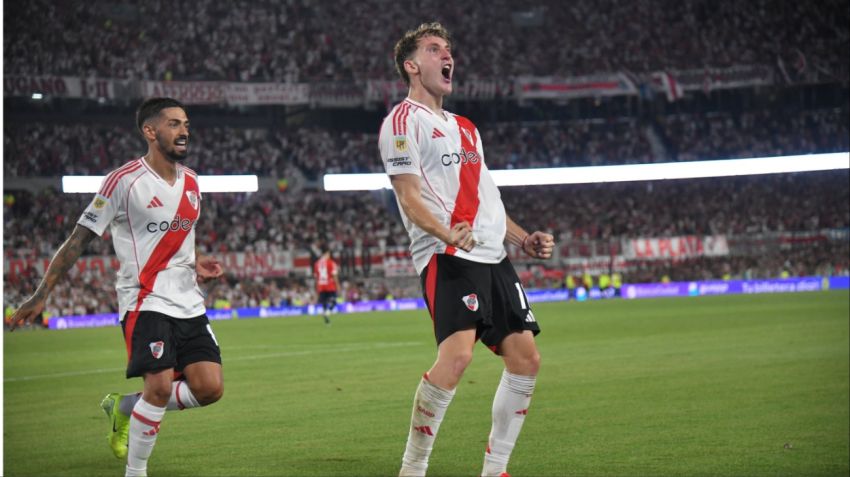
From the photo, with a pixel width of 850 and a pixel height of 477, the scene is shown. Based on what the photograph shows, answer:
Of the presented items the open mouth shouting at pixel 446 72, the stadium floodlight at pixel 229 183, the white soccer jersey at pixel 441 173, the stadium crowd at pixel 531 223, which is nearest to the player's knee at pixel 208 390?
the white soccer jersey at pixel 441 173

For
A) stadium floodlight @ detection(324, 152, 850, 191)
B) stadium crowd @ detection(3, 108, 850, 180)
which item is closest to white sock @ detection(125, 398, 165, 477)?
stadium crowd @ detection(3, 108, 850, 180)

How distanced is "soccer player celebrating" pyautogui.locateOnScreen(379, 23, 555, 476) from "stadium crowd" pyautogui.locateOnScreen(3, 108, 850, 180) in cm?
4056


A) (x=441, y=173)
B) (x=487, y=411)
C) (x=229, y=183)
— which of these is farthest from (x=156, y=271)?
(x=229, y=183)

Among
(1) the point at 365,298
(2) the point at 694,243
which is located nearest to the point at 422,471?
(1) the point at 365,298

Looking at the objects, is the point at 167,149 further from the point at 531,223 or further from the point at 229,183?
the point at 531,223

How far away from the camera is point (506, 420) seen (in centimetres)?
566

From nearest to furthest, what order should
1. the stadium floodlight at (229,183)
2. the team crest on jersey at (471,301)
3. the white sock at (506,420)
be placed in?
1. the team crest on jersey at (471,301)
2. the white sock at (506,420)
3. the stadium floodlight at (229,183)

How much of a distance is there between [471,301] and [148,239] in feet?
7.06

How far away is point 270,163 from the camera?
49.1m

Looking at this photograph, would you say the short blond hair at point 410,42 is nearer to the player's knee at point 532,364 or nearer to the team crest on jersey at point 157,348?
the player's knee at point 532,364

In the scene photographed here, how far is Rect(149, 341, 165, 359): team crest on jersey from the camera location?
6.29m

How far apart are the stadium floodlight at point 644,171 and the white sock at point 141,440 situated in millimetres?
43053

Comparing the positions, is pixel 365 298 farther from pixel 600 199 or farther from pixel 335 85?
pixel 600 199

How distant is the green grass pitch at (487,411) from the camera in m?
7.29
